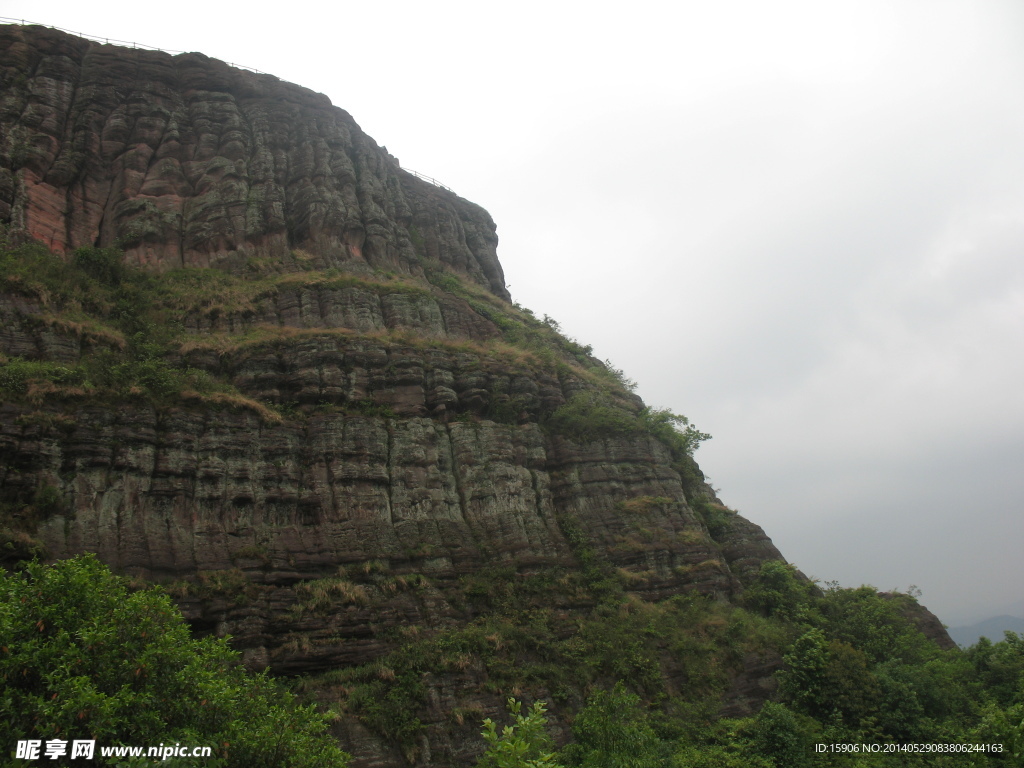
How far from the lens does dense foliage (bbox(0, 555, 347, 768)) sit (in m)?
10.8

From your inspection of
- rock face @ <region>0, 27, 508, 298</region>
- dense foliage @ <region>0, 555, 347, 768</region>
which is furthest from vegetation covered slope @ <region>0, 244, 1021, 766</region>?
dense foliage @ <region>0, 555, 347, 768</region>

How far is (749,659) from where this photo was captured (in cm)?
2602

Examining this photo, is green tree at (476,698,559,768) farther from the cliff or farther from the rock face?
the rock face

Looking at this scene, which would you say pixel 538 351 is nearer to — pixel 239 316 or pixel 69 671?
pixel 239 316

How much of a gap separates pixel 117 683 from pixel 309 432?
15.7 meters

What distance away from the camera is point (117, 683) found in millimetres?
11742

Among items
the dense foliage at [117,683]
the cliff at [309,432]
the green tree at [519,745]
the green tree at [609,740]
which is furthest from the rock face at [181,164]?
the green tree at [519,745]

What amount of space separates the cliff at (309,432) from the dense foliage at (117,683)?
7315 mm

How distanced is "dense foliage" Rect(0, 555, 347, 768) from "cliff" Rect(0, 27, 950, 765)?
24.0ft

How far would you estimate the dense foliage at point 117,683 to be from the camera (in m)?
10.8

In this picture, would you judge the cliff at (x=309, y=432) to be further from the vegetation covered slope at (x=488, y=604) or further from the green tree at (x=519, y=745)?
the green tree at (x=519, y=745)

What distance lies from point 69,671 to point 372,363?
66.3ft

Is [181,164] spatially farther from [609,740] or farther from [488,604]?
[609,740]

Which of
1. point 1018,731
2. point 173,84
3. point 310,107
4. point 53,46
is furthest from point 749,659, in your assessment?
point 53,46
